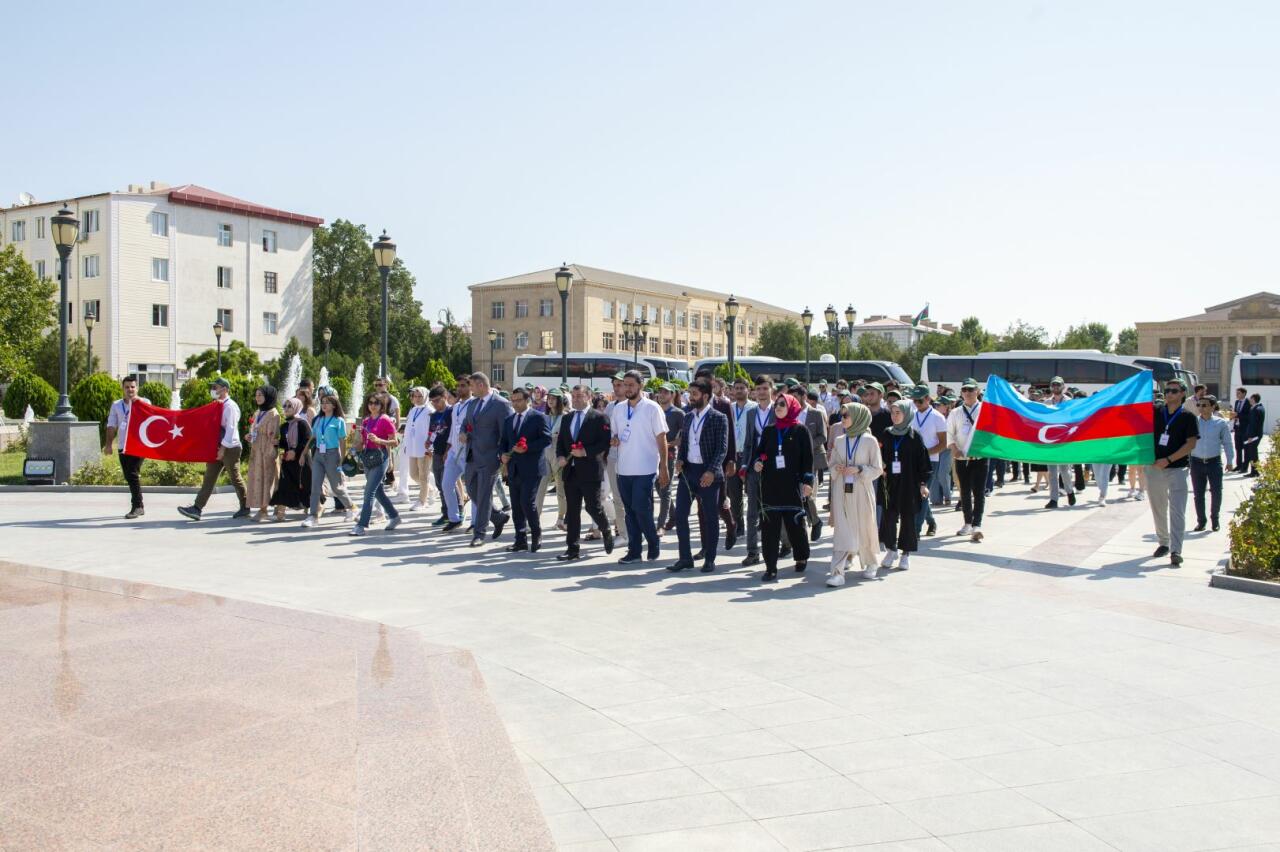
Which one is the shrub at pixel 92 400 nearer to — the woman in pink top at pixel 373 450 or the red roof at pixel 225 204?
the woman in pink top at pixel 373 450

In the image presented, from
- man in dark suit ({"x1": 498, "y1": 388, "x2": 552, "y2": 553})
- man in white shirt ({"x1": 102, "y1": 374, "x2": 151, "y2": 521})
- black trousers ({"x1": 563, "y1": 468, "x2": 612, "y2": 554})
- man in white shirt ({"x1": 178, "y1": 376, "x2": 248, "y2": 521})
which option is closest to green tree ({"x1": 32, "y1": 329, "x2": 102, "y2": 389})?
man in white shirt ({"x1": 102, "y1": 374, "x2": 151, "y2": 521})

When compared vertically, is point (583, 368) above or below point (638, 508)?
above

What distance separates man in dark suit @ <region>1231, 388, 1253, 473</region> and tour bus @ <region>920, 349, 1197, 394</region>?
657 inches

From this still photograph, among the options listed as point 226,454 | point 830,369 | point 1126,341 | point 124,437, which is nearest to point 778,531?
point 226,454

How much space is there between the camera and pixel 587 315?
87.3 metres

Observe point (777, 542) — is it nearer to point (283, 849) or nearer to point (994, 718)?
point (994, 718)

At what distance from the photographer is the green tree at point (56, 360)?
52531 millimetres

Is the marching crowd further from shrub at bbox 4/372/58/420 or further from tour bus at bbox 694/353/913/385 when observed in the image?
tour bus at bbox 694/353/913/385

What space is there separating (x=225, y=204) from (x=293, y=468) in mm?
53416

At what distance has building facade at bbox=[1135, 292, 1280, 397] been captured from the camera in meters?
87.1

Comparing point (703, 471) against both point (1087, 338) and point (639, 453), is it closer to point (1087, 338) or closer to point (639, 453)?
point (639, 453)

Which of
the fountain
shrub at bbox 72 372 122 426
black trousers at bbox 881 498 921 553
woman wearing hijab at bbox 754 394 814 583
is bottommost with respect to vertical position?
black trousers at bbox 881 498 921 553

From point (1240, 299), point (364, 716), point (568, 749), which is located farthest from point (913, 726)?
point (1240, 299)

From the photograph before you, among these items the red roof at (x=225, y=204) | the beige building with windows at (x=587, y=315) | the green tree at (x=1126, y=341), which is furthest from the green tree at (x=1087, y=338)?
the red roof at (x=225, y=204)
